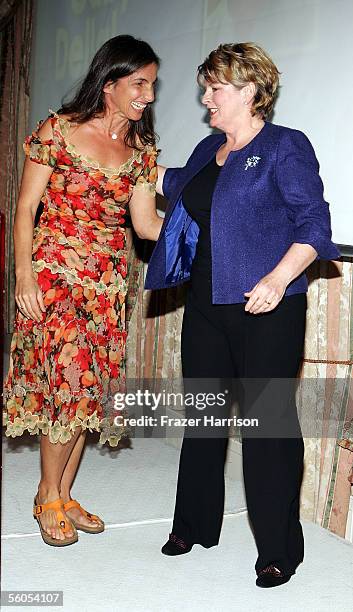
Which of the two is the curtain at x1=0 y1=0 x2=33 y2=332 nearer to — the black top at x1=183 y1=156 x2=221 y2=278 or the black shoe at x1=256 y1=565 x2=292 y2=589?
the black top at x1=183 y1=156 x2=221 y2=278

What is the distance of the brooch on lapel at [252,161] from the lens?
7.46 feet

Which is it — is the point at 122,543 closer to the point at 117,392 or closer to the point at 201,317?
the point at 117,392

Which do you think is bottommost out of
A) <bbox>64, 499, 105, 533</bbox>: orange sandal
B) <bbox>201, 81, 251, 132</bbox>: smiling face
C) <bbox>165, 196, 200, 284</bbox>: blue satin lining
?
<bbox>64, 499, 105, 533</bbox>: orange sandal

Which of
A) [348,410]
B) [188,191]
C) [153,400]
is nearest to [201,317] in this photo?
[188,191]

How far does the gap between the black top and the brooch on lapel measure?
116 mm

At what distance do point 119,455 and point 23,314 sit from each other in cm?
124

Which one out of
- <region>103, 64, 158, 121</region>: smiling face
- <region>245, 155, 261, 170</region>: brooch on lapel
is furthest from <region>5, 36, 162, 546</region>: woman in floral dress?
<region>245, 155, 261, 170</region>: brooch on lapel

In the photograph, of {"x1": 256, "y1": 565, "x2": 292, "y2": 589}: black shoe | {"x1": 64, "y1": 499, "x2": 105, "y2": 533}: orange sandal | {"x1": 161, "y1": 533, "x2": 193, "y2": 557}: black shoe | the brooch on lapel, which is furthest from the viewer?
{"x1": 64, "y1": 499, "x2": 105, "y2": 533}: orange sandal

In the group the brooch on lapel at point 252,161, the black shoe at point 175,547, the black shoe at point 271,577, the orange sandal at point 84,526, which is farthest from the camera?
the orange sandal at point 84,526

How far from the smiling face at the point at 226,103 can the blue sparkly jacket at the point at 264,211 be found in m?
0.08

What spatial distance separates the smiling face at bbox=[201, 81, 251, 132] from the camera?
7.57 feet

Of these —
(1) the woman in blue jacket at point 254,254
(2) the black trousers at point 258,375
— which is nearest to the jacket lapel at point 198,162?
(1) the woman in blue jacket at point 254,254

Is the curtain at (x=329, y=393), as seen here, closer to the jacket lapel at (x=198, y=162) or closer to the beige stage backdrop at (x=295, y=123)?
the beige stage backdrop at (x=295, y=123)

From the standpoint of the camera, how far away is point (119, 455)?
3.64 metres
